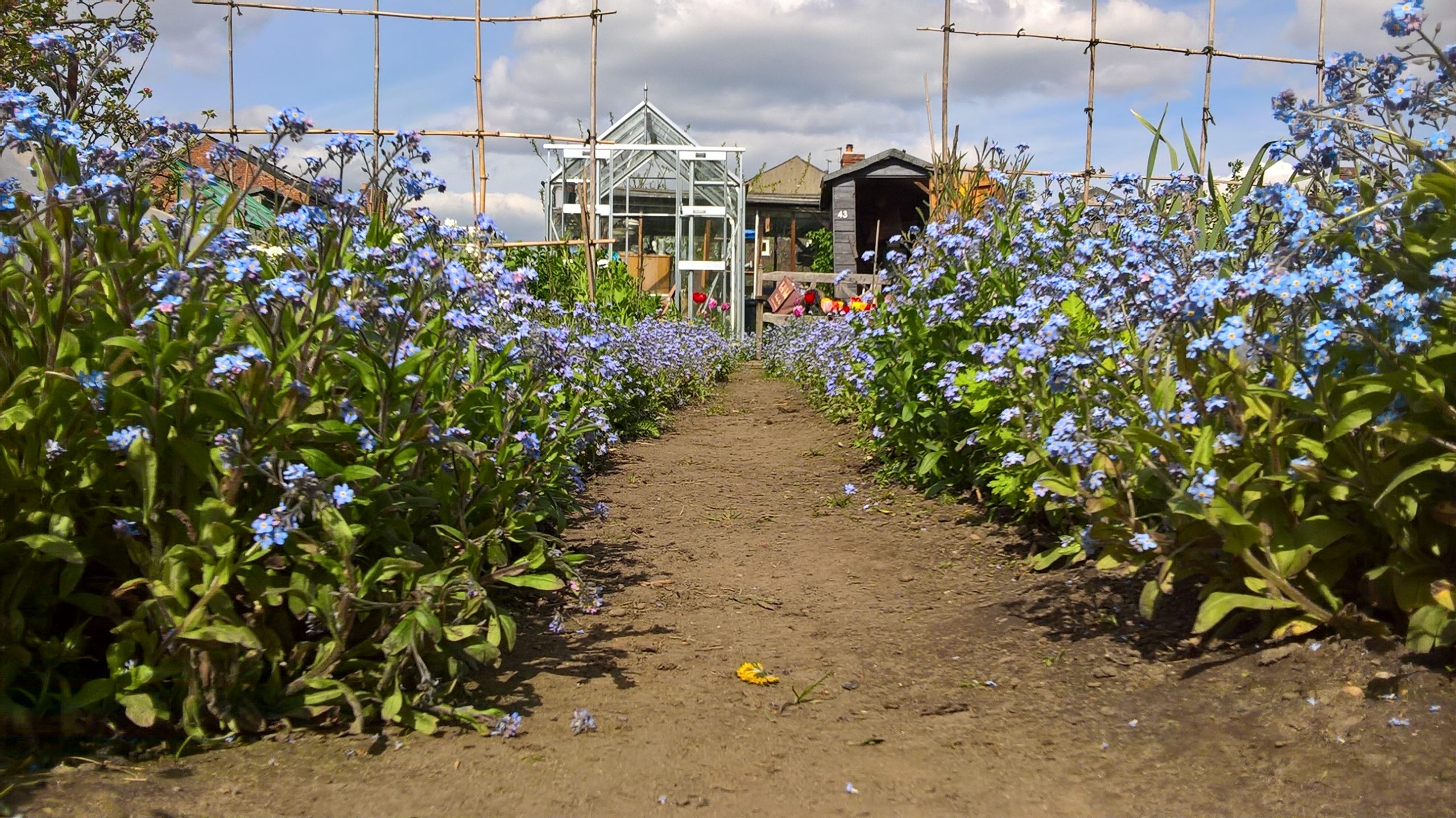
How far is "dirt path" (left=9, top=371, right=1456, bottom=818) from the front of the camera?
2.12m

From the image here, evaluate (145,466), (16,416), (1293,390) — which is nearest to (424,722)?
(145,466)

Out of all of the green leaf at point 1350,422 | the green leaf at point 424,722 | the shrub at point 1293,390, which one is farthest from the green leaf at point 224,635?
the green leaf at point 1350,422

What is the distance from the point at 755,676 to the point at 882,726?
1.51 ft

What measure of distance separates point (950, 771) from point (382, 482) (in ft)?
4.86

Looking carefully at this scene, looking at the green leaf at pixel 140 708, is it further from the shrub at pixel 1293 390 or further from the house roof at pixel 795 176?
the house roof at pixel 795 176

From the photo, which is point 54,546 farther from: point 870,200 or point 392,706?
point 870,200

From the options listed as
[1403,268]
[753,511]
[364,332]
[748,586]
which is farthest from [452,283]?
[753,511]

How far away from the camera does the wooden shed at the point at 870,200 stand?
18344 mm

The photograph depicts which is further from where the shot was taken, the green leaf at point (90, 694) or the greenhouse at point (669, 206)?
the greenhouse at point (669, 206)

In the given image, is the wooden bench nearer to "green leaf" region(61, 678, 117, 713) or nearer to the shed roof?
the shed roof

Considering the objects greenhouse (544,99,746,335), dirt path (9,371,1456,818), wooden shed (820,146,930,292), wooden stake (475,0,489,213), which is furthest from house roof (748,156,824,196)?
dirt path (9,371,1456,818)

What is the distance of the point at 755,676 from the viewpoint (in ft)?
9.77

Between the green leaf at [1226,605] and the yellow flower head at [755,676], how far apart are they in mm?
1124

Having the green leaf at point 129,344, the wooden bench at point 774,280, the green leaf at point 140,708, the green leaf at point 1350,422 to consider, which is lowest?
the green leaf at point 140,708
